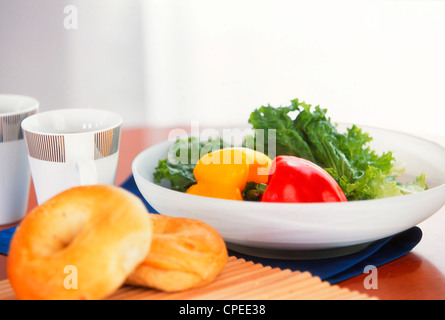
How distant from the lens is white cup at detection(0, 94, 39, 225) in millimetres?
791

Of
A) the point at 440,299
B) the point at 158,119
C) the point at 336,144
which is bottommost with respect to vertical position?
the point at 158,119

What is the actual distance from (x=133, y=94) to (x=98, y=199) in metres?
2.55

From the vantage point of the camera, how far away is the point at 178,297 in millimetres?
478


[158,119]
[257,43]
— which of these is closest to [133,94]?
[158,119]

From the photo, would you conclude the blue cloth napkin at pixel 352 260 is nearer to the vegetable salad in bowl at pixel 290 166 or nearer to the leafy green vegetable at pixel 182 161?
the vegetable salad in bowl at pixel 290 166

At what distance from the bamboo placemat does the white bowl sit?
0.25 feet

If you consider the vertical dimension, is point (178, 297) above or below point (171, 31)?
below

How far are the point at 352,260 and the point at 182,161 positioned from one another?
0.32 m

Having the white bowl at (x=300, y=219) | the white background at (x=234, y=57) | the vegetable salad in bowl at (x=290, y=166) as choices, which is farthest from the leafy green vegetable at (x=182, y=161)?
the white background at (x=234, y=57)

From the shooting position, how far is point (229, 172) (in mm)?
711

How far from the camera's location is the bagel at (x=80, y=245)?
440 millimetres

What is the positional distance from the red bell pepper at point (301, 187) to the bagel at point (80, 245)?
0.23 meters

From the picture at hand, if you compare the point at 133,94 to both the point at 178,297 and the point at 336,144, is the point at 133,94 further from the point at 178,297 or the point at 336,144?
the point at 178,297

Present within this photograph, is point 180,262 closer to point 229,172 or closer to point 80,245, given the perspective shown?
point 80,245
